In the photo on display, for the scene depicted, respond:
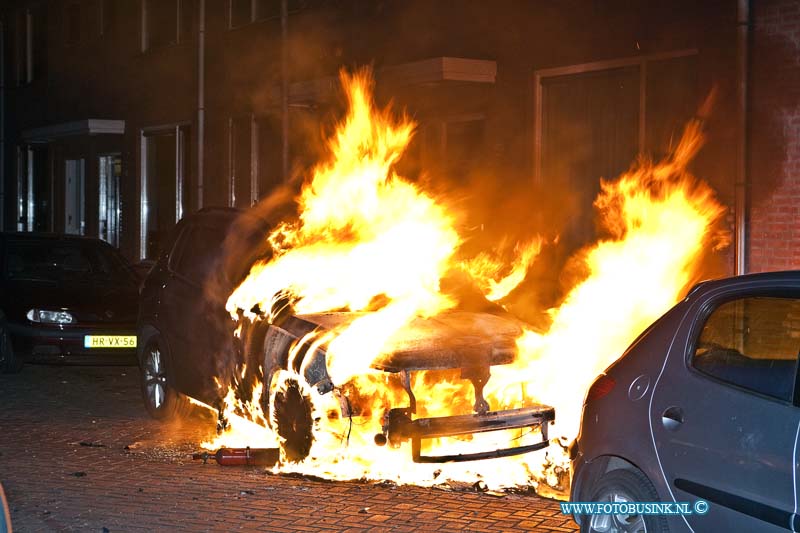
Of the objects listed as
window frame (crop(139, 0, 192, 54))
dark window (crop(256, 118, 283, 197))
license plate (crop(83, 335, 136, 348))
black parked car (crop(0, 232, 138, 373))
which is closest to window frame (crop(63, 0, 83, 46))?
window frame (crop(139, 0, 192, 54))

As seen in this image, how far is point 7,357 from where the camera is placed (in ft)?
43.1

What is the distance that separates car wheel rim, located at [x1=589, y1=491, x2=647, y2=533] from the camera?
207 inches

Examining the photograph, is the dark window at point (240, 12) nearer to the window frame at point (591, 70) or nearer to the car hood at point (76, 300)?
the window frame at point (591, 70)

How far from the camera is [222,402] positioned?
9031mm

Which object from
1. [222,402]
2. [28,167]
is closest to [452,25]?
[222,402]

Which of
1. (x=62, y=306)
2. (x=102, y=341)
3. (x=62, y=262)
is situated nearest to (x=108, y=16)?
(x=62, y=262)

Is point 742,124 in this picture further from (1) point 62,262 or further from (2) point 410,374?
(1) point 62,262

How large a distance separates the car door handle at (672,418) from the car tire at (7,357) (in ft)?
31.4

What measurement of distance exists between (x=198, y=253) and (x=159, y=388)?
1373mm

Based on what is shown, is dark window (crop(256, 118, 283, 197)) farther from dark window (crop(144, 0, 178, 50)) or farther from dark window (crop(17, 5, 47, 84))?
dark window (crop(17, 5, 47, 84))

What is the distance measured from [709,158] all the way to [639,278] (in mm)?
2121

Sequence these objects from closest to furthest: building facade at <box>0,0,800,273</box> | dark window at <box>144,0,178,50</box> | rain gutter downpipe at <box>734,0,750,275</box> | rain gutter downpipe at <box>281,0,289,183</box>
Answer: rain gutter downpipe at <box>734,0,750,275</box>, building facade at <box>0,0,800,273</box>, rain gutter downpipe at <box>281,0,289,183</box>, dark window at <box>144,0,178,50</box>

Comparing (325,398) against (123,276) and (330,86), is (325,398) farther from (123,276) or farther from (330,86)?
(330,86)

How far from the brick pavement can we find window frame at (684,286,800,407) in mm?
1836
